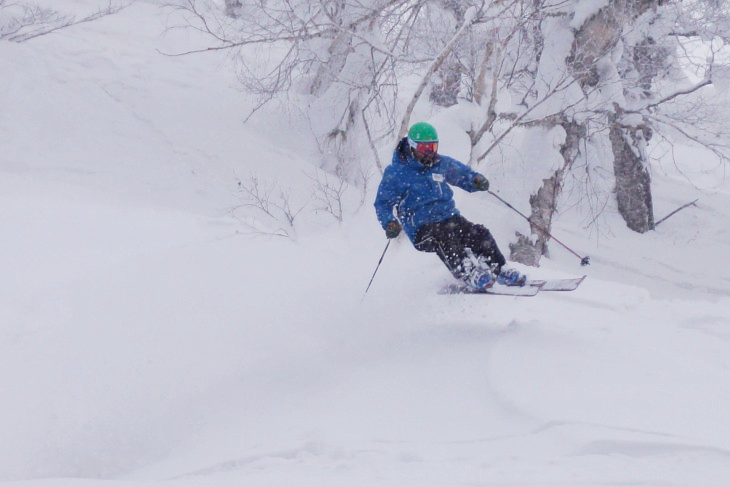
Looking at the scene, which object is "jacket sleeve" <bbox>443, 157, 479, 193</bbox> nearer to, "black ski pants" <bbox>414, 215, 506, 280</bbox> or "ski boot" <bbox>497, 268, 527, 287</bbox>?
"black ski pants" <bbox>414, 215, 506, 280</bbox>

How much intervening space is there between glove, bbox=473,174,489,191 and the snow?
107 cm

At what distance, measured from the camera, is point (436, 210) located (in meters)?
6.19

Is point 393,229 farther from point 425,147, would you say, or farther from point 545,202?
point 545,202

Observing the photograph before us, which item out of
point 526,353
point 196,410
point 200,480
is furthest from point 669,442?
point 196,410

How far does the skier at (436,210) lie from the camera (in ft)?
19.6

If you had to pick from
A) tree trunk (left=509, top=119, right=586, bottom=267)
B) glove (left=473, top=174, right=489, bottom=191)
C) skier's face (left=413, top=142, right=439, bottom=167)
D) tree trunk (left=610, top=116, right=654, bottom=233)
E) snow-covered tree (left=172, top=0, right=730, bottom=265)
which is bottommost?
glove (left=473, top=174, right=489, bottom=191)

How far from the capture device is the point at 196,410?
203 inches

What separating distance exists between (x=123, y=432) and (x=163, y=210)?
583 cm

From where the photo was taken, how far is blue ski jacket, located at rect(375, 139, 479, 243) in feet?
20.1

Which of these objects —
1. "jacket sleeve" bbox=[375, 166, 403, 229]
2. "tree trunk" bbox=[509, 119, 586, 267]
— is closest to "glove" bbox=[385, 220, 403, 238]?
"jacket sleeve" bbox=[375, 166, 403, 229]

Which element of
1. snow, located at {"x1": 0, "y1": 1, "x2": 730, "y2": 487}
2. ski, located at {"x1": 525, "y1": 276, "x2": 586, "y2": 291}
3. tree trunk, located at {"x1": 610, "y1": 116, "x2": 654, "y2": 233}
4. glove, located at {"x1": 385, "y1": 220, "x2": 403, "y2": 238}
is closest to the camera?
snow, located at {"x1": 0, "y1": 1, "x2": 730, "y2": 487}

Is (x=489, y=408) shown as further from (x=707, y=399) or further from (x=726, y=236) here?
(x=726, y=236)

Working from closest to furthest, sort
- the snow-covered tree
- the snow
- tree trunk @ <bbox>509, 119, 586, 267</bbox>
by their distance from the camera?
the snow, the snow-covered tree, tree trunk @ <bbox>509, 119, 586, 267</bbox>

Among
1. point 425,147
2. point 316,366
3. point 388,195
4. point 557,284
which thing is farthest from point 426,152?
point 316,366
